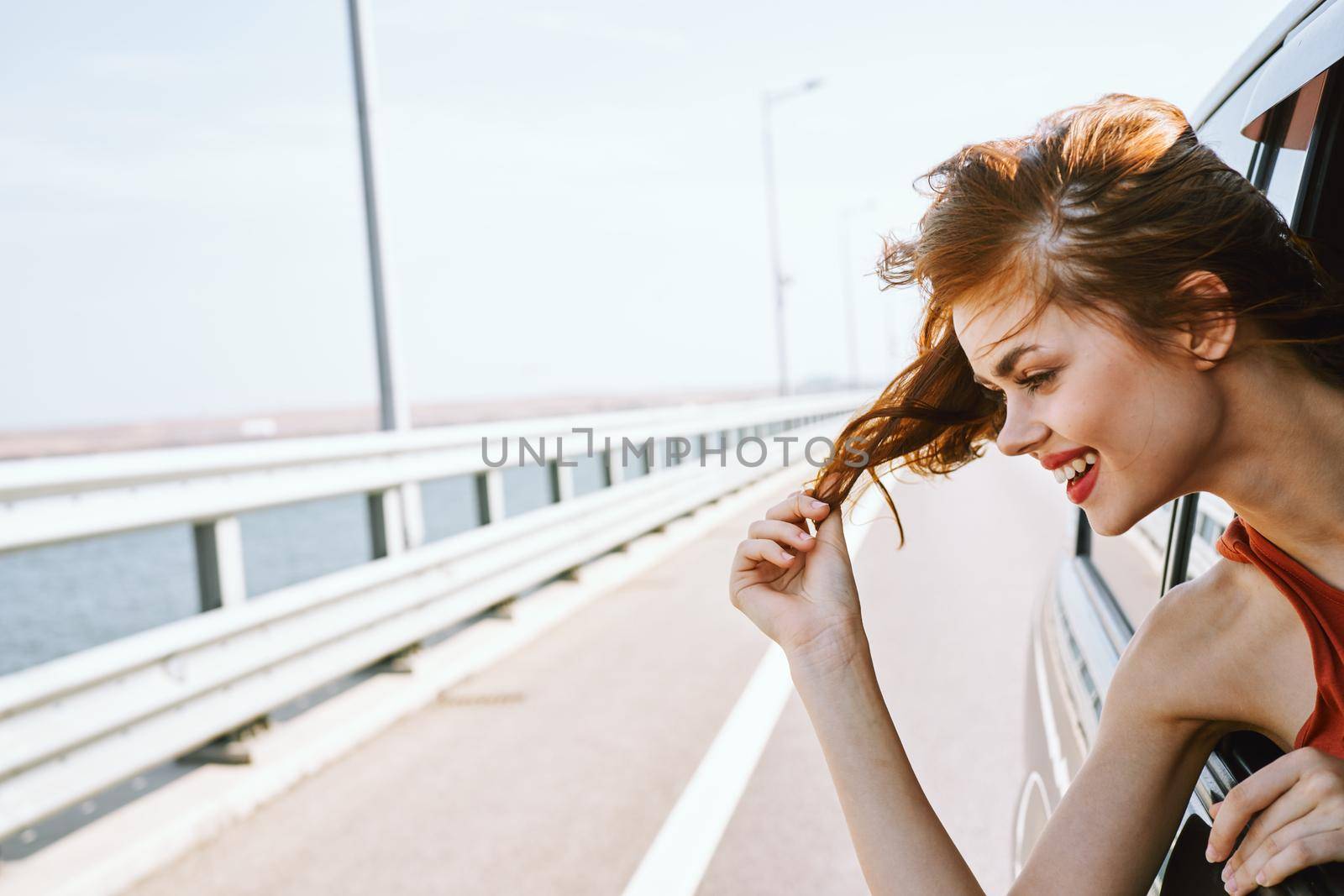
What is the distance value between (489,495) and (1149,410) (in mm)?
6100

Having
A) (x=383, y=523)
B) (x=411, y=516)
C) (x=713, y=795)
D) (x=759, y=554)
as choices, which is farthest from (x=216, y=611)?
(x=759, y=554)

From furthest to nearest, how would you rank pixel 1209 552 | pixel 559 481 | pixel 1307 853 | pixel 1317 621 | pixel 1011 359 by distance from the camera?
pixel 559 481 → pixel 1209 552 → pixel 1011 359 → pixel 1317 621 → pixel 1307 853

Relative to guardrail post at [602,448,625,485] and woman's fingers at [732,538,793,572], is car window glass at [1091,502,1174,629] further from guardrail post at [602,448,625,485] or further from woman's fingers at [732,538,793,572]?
guardrail post at [602,448,625,485]

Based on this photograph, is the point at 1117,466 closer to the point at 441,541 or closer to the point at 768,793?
the point at 768,793

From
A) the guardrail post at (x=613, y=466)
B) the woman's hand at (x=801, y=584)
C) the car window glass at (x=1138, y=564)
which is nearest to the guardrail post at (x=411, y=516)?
the guardrail post at (x=613, y=466)

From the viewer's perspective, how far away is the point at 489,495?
752 cm

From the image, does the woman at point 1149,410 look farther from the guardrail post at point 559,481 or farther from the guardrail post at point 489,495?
the guardrail post at point 559,481

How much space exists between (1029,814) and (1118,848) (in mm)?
686

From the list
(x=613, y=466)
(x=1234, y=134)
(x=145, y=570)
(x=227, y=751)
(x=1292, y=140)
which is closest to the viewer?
(x=1292, y=140)

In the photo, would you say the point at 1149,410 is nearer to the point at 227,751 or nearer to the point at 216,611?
the point at 216,611

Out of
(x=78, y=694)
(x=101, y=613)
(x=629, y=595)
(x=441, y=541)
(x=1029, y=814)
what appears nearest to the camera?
(x=1029, y=814)

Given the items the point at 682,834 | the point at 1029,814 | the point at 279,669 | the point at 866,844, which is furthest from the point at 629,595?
the point at 866,844

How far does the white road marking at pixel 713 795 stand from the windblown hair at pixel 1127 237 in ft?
3.16

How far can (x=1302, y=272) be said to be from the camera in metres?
1.73
